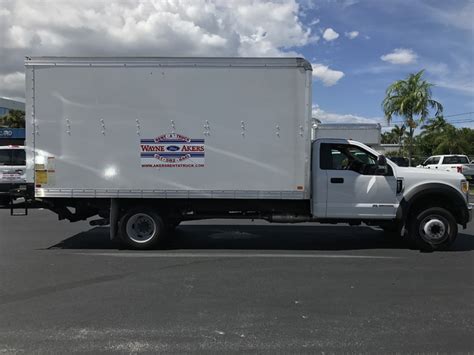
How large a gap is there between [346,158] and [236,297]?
13.0 ft

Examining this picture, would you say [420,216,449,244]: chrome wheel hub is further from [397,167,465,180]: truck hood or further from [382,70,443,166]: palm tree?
[382,70,443,166]: palm tree

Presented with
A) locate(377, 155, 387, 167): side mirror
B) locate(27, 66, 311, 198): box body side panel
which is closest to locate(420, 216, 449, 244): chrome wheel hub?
locate(377, 155, 387, 167): side mirror

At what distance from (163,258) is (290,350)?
157 inches

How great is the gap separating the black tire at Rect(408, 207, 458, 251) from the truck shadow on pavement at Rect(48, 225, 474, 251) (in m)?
0.39

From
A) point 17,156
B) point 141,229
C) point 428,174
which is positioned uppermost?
point 17,156

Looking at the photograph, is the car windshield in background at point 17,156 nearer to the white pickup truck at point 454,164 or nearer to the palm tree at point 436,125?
the white pickup truck at point 454,164

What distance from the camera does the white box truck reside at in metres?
8.23

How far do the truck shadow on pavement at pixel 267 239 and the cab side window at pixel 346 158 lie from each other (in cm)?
145

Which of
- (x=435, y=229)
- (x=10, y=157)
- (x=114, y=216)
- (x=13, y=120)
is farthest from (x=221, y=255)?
(x=13, y=120)

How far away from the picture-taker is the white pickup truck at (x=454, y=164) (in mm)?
25000

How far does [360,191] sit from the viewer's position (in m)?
8.37

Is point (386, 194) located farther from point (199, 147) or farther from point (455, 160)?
point (455, 160)

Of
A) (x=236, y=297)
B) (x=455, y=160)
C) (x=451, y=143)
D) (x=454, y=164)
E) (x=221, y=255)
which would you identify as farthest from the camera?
(x=451, y=143)

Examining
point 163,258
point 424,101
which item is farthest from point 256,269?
point 424,101
